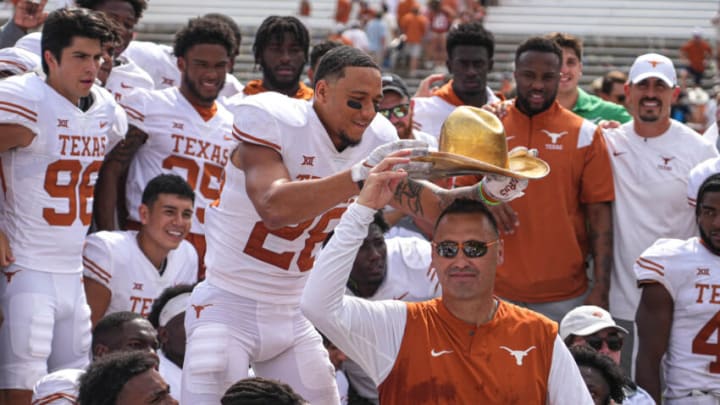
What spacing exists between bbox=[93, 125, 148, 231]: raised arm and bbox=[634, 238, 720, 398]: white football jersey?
314 cm

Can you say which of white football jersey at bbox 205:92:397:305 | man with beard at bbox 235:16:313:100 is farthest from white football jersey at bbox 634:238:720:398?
man with beard at bbox 235:16:313:100

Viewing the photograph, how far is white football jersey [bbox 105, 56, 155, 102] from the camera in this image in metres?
7.80

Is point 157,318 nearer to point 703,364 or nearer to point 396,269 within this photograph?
point 396,269

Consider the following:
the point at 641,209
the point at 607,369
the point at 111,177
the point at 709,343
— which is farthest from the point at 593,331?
the point at 111,177

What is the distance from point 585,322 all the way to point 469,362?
194 centimetres

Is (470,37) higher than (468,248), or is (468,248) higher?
(470,37)

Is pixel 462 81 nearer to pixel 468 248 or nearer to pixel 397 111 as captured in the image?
pixel 397 111

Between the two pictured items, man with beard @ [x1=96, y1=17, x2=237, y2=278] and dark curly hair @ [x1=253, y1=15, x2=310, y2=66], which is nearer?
man with beard @ [x1=96, y1=17, x2=237, y2=278]

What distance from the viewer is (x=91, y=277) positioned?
23.6 feet

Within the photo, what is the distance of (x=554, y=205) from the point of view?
7.15 meters

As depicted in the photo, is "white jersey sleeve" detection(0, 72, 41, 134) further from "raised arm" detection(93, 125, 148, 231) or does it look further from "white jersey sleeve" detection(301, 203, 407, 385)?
"white jersey sleeve" detection(301, 203, 407, 385)

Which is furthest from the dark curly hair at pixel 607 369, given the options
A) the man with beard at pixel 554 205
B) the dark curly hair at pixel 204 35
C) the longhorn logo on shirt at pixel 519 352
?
the dark curly hair at pixel 204 35

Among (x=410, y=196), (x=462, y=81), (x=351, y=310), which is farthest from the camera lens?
(x=462, y=81)

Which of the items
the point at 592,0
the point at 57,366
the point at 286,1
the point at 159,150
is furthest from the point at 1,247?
the point at 592,0
